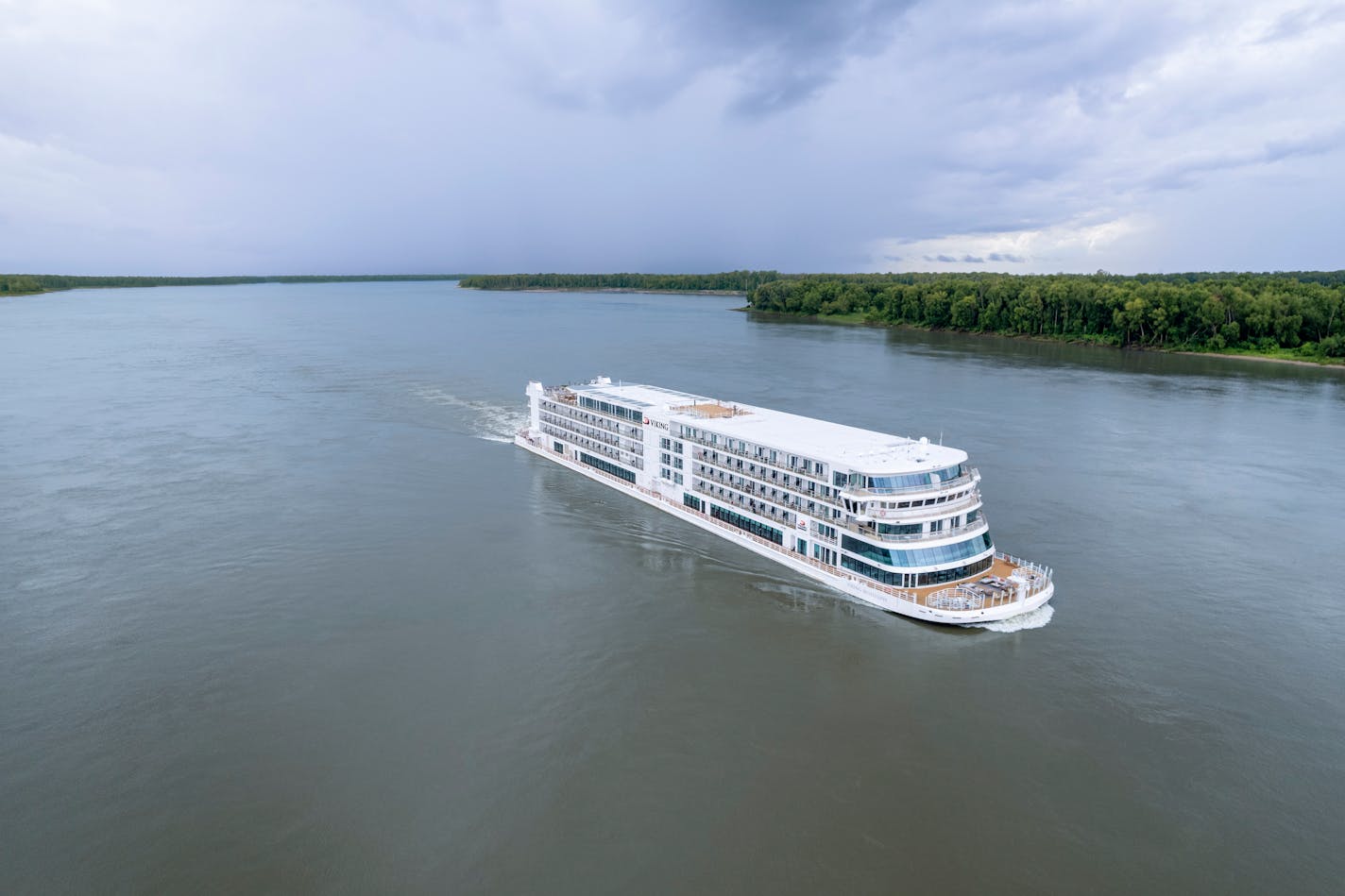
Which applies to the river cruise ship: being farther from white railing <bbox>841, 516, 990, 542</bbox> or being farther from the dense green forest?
the dense green forest

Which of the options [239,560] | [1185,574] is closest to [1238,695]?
[1185,574]

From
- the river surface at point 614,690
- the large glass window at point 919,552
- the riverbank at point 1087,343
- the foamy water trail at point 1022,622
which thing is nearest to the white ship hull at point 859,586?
the foamy water trail at point 1022,622

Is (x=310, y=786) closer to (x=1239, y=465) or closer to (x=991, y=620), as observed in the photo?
(x=991, y=620)

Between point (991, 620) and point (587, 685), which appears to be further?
point (991, 620)

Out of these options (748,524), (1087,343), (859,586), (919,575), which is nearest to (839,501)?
(859,586)

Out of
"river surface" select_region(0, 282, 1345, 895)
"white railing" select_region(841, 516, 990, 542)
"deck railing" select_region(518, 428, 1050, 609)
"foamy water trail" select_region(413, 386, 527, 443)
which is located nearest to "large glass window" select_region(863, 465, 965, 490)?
"white railing" select_region(841, 516, 990, 542)

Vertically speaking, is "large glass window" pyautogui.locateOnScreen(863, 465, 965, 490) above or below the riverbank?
below
